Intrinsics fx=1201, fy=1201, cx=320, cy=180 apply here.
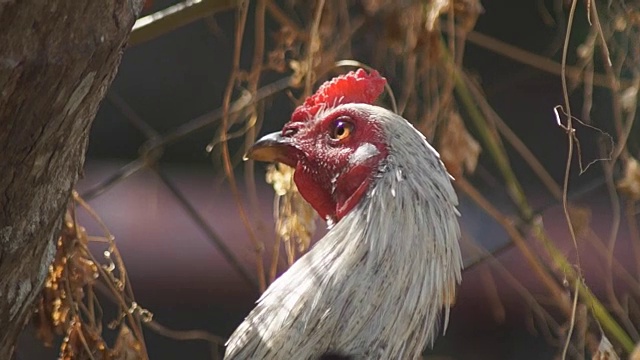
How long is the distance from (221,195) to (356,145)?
2.96 meters

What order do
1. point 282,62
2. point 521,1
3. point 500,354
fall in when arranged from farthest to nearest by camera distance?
1. point 500,354
2. point 521,1
3. point 282,62

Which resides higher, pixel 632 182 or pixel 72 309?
pixel 72 309

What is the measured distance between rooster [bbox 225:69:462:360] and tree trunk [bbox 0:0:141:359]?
19.0 inches

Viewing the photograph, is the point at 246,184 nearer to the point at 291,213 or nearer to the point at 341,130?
the point at 291,213

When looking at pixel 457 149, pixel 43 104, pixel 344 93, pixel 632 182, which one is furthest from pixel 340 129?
pixel 43 104

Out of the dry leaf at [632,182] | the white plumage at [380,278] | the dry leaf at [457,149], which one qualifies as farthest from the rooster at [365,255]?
the dry leaf at [632,182]

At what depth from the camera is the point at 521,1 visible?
4555 millimetres

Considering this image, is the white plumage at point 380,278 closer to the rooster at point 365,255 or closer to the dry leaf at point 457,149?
the rooster at point 365,255

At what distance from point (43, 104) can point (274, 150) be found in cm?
86

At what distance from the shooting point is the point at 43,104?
5.06 ft

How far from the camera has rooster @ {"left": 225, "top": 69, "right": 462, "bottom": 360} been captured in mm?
2023

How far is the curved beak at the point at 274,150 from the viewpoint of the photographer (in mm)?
2326

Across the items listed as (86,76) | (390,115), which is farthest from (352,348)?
(86,76)

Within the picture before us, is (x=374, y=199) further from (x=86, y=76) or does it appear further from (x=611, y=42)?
(x=611, y=42)
